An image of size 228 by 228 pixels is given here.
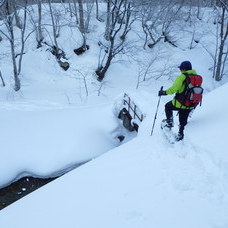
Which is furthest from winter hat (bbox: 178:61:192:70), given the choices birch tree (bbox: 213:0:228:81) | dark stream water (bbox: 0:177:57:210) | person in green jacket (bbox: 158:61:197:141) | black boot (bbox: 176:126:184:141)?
birch tree (bbox: 213:0:228:81)

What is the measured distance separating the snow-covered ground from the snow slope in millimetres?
18

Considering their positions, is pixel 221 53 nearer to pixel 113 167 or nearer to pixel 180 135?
pixel 180 135

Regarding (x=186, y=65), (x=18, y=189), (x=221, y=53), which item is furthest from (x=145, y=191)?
(x=221, y=53)

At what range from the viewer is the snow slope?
446 cm

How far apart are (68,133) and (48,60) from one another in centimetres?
1043

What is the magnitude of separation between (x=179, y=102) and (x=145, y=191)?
100 inches

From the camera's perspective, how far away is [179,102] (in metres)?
6.33

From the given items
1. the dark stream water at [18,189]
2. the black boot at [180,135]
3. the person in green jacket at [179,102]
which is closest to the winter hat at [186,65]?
the person in green jacket at [179,102]

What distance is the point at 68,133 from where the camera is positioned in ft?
35.0

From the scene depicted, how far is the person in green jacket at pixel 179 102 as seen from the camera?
5.88 m

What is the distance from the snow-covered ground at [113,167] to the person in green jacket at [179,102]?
1.65 feet

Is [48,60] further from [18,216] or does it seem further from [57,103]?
[18,216]

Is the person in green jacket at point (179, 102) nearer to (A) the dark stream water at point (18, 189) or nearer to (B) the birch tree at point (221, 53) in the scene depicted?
(A) the dark stream water at point (18, 189)

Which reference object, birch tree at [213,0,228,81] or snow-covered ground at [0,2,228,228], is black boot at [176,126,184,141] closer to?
snow-covered ground at [0,2,228,228]
